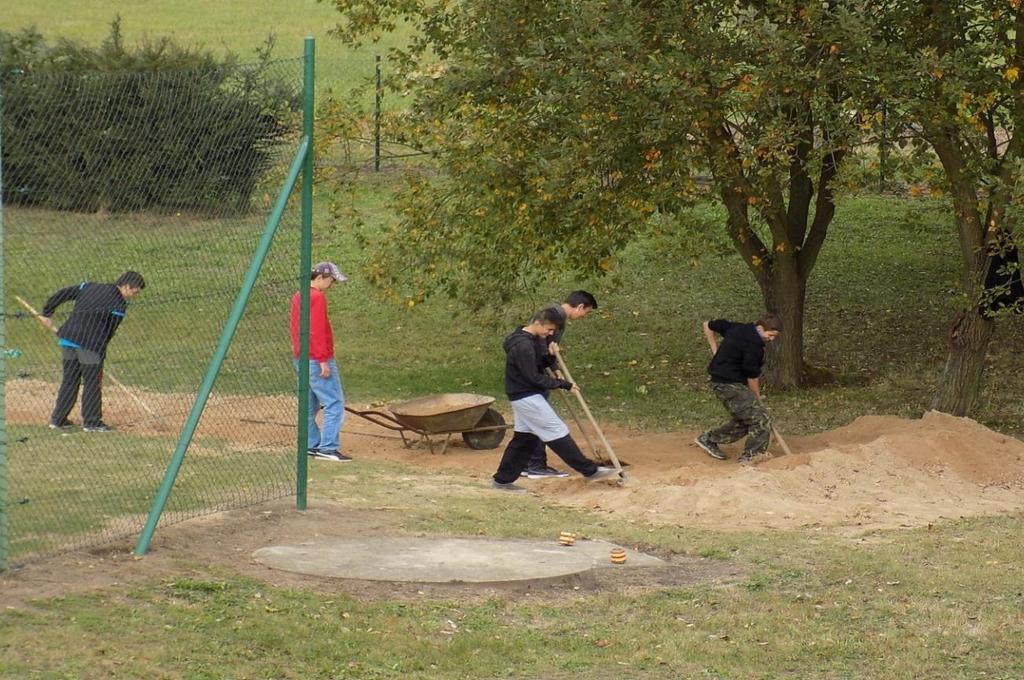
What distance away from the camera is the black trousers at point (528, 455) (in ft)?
39.1

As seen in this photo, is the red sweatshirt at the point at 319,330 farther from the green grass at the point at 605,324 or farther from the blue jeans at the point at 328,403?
the green grass at the point at 605,324

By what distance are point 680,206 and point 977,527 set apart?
17.6 feet

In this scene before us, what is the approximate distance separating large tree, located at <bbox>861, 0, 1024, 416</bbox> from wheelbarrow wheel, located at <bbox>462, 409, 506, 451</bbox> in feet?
14.9

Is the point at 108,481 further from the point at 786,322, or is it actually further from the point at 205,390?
the point at 786,322

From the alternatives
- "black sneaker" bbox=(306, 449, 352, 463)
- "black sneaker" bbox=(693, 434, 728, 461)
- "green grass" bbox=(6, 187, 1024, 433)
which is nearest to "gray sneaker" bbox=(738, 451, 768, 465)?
"black sneaker" bbox=(693, 434, 728, 461)

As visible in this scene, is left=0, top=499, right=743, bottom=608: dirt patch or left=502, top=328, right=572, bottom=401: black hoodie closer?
left=0, top=499, right=743, bottom=608: dirt patch

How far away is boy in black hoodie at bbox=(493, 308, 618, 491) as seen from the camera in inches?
466

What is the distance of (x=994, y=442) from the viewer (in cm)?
1285

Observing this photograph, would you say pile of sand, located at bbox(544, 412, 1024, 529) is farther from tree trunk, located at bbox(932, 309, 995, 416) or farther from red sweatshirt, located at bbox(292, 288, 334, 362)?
red sweatshirt, located at bbox(292, 288, 334, 362)

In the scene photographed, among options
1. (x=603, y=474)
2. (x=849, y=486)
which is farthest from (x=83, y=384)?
(x=849, y=486)

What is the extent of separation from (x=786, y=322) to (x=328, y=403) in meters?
6.66

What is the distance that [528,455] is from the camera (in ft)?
39.8

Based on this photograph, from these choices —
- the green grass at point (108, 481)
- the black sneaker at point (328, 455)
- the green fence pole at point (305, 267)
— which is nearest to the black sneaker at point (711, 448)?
the black sneaker at point (328, 455)

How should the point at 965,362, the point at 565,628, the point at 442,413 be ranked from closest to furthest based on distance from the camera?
1. the point at 565,628
2. the point at 442,413
3. the point at 965,362
